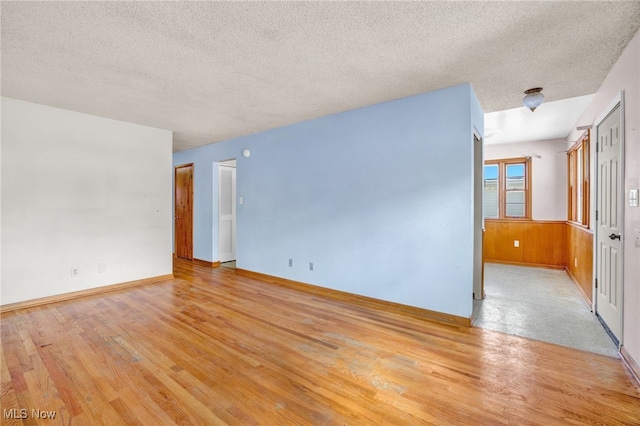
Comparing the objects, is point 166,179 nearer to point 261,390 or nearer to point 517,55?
point 261,390

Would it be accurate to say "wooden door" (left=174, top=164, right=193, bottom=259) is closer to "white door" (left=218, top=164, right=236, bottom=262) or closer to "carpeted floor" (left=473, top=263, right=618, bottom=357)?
"white door" (left=218, top=164, right=236, bottom=262)

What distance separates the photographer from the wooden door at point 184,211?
6.21m

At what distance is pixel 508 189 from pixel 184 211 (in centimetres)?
717

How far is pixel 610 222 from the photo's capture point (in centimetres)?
266

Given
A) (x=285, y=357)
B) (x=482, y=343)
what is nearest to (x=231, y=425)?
(x=285, y=357)

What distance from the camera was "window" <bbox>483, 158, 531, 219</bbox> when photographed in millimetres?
5980

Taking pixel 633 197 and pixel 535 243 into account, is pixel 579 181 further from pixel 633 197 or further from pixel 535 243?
pixel 633 197

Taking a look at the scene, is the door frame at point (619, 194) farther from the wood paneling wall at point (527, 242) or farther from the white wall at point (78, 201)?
the white wall at point (78, 201)

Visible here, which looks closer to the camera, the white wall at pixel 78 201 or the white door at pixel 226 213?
the white wall at pixel 78 201

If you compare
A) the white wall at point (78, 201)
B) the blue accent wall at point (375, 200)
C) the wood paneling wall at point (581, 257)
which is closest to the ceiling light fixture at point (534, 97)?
the blue accent wall at point (375, 200)

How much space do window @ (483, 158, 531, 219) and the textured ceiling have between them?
3244 millimetres

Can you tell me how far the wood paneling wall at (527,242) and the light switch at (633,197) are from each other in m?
4.00

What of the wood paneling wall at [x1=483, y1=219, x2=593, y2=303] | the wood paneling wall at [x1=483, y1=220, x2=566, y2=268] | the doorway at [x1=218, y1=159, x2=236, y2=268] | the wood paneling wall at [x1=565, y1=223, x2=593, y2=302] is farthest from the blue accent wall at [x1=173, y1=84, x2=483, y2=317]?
the wood paneling wall at [x1=483, y1=220, x2=566, y2=268]

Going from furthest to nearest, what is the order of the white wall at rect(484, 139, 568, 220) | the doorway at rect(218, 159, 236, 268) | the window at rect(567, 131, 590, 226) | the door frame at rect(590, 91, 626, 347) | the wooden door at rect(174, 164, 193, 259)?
1. the wooden door at rect(174, 164, 193, 259)
2. the doorway at rect(218, 159, 236, 268)
3. the white wall at rect(484, 139, 568, 220)
4. the window at rect(567, 131, 590, 226)
5. the door frame at rect(590, 91, 626, 347)
